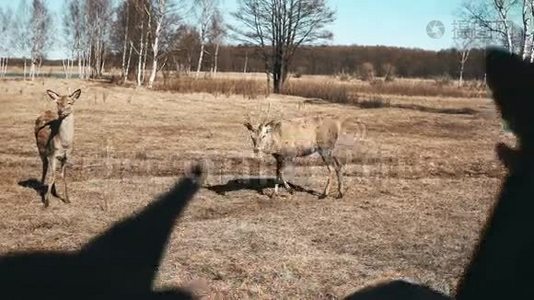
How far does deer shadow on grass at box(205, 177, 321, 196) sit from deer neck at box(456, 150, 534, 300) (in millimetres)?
9345

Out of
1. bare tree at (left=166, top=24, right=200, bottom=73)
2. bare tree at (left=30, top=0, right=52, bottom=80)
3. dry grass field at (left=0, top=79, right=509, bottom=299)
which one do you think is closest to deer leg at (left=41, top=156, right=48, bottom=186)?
dry grass field at (left=0, top=79, right=509, bottom=299)

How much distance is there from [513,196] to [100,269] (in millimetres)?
5976

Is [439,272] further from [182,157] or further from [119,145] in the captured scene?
[119,145]

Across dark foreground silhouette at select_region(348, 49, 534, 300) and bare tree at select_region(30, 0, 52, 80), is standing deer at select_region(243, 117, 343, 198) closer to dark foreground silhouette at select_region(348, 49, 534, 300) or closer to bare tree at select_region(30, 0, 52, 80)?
dark foreground silhouette at select_region(348, 49, 534, 300)

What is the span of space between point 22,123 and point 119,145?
594 cm

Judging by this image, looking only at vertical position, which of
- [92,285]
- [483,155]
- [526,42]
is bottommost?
[92,285]

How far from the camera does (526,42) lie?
2723 cm

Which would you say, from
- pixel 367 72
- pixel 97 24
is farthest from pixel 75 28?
pixel 367 72

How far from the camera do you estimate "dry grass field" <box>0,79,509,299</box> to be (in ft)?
20.7

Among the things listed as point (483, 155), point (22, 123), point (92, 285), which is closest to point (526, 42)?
point (483, 155)

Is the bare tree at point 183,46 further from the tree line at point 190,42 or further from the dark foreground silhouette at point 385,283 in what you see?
the dark foreground silhouette at point 385,283

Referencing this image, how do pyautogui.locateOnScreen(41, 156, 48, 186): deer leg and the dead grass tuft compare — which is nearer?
pyautogui.locateOnScreen(41, 156, 48, 186): deer leg

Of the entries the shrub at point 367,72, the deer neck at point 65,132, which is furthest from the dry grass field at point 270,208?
the shrub at point 367,72

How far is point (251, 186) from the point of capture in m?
11.0
